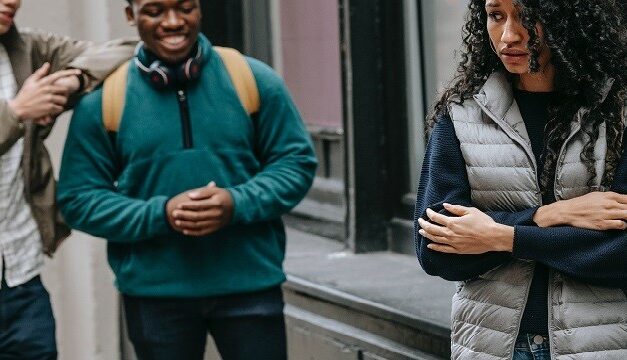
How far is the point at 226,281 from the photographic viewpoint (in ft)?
14.6

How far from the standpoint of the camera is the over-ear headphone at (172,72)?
443cm

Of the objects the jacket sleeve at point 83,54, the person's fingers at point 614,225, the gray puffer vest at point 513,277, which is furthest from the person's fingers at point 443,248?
the jacket sleeve at point 83,54

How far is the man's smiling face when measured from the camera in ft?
14.6

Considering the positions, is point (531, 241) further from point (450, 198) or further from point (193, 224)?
point (193, 224)

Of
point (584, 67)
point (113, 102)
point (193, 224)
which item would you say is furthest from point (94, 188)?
point (584, 67)

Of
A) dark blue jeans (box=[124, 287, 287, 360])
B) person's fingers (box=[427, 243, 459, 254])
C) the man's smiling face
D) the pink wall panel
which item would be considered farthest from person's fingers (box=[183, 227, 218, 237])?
the pink wall panel

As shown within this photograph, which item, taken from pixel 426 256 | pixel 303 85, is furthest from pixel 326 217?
pixel 426 256

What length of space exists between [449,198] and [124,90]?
4.95 feet

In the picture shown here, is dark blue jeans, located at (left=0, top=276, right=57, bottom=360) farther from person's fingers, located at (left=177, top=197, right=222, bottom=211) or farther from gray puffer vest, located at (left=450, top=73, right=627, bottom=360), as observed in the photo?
gray puffer vest, located at (left=450, top=73, right=627, bottom=360)

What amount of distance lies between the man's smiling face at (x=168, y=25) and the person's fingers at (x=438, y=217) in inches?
53.3

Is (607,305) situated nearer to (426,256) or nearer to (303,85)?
(426,256)

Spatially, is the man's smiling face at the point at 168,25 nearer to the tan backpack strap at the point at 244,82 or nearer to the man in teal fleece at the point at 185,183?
the man in teal fleece at the point at 185,183

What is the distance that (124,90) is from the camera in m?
4.52

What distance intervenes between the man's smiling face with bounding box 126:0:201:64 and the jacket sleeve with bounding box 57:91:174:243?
0.26 metres
